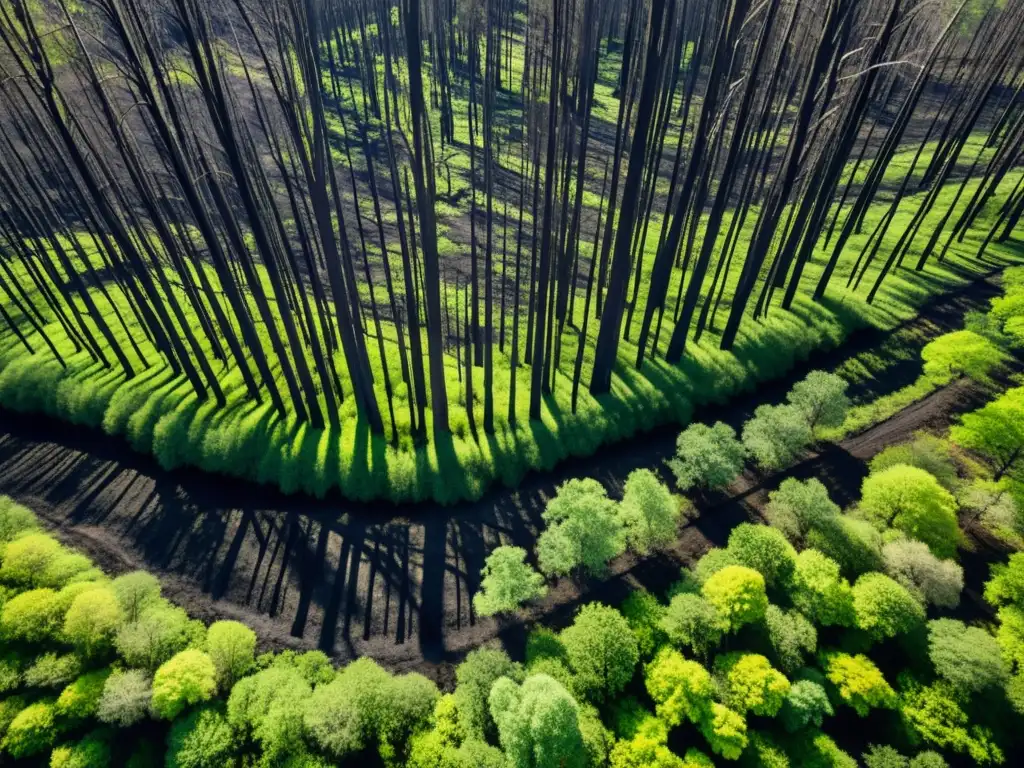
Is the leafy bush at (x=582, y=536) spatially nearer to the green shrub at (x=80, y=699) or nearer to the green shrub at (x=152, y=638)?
the green shrub at (x=152, y=638)

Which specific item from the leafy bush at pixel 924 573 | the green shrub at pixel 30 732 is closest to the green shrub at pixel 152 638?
the green shrub at pixel 30 732

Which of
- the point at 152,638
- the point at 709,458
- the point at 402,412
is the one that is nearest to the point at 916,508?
the point at 709,458

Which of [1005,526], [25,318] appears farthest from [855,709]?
[25,318]

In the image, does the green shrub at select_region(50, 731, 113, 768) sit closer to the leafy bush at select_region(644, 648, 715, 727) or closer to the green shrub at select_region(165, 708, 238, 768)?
the green shrub at select_region(165, 708, 238, 768)

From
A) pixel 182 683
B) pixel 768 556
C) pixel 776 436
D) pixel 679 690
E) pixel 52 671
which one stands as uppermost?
pixel 776 436

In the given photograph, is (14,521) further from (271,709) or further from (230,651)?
(271,709)

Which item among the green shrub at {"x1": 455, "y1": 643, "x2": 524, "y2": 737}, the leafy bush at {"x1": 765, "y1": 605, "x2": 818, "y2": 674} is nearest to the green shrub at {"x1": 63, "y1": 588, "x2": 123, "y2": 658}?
the green shrub at {"x1": 455, "y1": 643, "x2": 524, "y2": 737}
